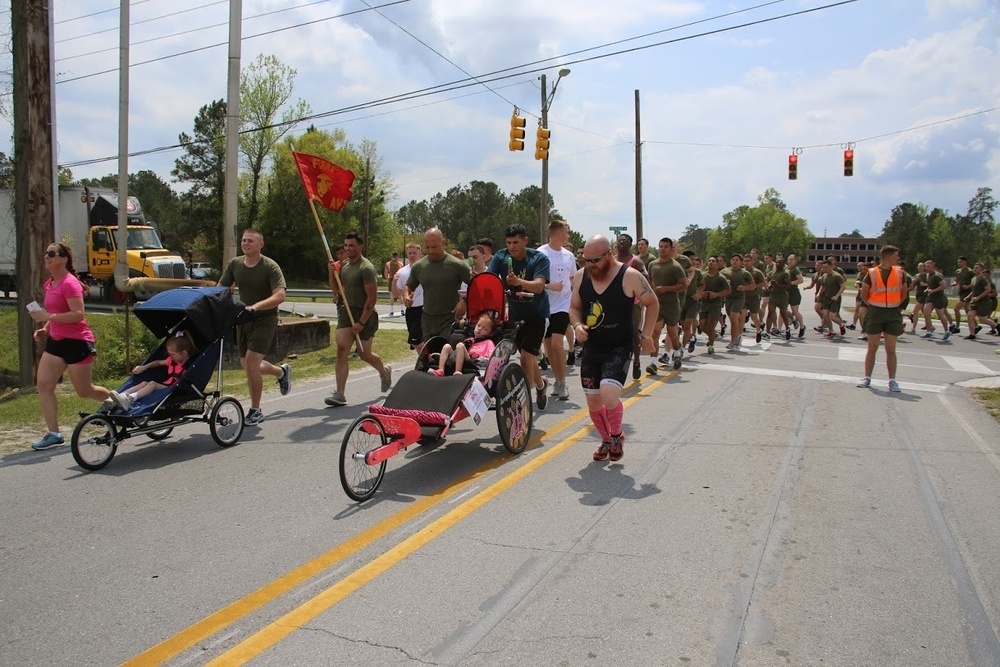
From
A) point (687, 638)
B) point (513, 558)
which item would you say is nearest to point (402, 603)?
point (513, 558)

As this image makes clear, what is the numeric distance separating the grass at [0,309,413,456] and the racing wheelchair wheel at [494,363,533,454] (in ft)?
14.3

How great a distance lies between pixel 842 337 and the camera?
1877 centimetres

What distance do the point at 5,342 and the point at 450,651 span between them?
17.8 m

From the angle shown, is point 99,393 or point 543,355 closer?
point 99,393

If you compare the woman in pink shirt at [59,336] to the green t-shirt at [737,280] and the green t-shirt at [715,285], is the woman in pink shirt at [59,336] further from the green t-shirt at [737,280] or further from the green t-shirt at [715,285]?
the green t-shirt at [737,280]

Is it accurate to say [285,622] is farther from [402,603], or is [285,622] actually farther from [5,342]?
[5,342]

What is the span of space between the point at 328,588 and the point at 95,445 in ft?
10.9

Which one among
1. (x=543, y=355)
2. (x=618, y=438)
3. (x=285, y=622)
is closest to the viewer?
(x=285, y=622)

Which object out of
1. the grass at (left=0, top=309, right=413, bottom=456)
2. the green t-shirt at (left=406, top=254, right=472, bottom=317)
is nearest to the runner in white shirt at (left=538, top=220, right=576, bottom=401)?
the green t-shirt at (left=406, top=254, right=472, bottom=317)

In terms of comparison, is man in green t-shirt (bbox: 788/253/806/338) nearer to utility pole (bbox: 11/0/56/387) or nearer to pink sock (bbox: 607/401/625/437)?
pink sock (bbox: 607/401/625/437)

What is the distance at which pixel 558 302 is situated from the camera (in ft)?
30.3

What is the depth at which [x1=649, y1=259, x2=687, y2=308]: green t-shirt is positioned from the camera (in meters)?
11.5

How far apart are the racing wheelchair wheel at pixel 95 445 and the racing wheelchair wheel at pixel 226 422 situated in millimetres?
825

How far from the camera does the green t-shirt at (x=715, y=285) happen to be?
542 inches
